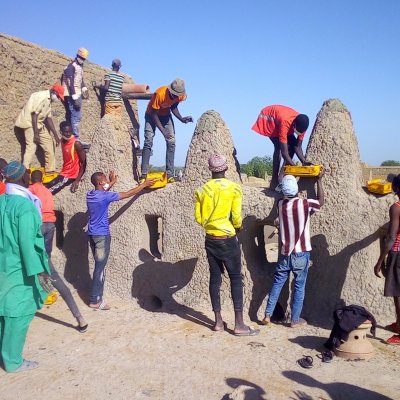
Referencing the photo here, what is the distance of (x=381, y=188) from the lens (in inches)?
180

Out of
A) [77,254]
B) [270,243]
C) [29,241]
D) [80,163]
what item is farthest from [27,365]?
[270,243]

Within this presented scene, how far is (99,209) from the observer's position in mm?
5414

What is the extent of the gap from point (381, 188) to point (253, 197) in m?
1.33

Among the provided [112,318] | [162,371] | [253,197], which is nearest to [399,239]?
[253,197]

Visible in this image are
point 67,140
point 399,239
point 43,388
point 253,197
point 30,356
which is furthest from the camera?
point 67,140

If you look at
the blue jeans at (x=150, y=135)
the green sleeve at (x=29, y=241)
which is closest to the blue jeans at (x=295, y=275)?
the green sleeve at (x=29, y=241)

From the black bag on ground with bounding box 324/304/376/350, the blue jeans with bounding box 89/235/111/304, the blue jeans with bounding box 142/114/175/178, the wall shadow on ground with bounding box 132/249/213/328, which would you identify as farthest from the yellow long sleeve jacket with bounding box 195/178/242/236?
the blue jeans with bounding box 142/114/175/178

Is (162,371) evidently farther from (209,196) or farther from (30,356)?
(209,196)

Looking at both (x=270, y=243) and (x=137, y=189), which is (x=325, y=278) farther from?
(x=270, y=243)

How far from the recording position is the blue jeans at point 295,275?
14.9 feet

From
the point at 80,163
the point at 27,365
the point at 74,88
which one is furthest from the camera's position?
the point at 74,88

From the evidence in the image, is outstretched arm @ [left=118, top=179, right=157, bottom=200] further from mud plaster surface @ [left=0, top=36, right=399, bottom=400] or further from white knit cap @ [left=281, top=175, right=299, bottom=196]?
white knit cap @ [left=281, top=175, right=299, bottom=196]

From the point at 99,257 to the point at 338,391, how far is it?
3.19 metres

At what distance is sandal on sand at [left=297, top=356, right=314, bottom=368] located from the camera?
385 centimetres
